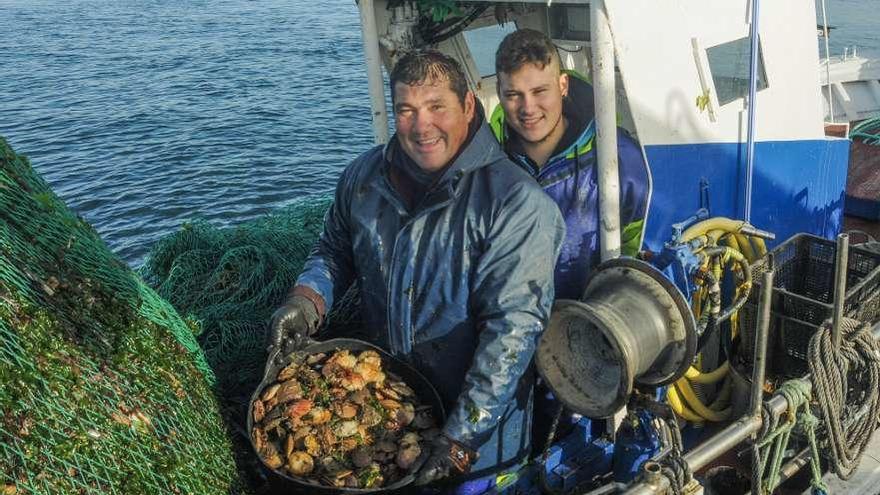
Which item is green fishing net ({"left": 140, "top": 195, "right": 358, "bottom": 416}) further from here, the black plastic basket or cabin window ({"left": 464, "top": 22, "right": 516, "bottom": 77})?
the black plastic basket

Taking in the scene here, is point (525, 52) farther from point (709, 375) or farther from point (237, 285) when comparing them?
point (237, 285)

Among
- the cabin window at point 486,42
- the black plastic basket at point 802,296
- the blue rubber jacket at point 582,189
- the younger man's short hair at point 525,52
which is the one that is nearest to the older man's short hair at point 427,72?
the younger man's short hair at point 525,52

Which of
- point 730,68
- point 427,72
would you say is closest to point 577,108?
point 427,72

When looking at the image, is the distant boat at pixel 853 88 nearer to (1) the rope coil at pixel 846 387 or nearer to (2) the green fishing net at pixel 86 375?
(1) the rope coil at pixel 846 387

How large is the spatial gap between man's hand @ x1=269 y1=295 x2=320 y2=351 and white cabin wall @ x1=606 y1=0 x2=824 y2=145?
6.33ft

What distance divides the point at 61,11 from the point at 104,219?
19.2 metres

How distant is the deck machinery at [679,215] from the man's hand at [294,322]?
108cm

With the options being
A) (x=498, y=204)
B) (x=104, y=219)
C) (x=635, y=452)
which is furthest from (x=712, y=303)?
(x=104, y=219)

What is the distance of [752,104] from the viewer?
4.73 m

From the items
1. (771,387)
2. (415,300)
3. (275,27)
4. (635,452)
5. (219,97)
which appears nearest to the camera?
(415,300)

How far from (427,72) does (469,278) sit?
88cm

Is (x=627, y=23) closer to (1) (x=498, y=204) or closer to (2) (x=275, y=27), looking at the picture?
(1) (x=498, y=204)

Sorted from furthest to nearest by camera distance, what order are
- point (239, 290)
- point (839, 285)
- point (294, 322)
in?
point (239, 290), point (294, 322), point (839, 285)

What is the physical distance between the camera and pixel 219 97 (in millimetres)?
19141
